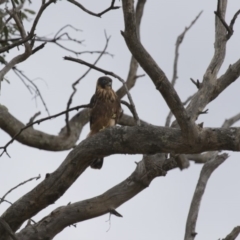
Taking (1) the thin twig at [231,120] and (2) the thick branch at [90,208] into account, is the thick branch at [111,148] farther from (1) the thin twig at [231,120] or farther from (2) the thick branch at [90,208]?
(1) the thin twig at [231,120]

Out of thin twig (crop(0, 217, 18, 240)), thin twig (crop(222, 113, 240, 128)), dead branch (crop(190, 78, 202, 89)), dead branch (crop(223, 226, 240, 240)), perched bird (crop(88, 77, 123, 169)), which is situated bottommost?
thin twig (crop(0, 217, 18, 240))

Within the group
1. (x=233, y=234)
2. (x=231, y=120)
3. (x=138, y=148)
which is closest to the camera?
(x=138, y=148)

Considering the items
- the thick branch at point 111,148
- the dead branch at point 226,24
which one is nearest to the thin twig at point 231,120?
the dead branch at point 226,24

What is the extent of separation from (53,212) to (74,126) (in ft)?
9.45

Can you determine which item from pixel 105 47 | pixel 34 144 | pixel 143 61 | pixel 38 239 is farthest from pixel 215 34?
pixel 34 144

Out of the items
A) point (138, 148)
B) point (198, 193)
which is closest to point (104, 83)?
point (198, 193)

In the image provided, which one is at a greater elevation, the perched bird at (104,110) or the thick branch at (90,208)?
the perched bird at (104,110)

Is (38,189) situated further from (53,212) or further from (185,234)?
(185,234)

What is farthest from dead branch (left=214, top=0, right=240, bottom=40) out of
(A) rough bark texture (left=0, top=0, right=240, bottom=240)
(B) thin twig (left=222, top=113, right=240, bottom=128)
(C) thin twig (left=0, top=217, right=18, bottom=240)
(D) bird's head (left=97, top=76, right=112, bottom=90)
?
(D) bird's head (left=97, top=76, right=112, bottom=90)

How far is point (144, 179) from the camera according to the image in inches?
157

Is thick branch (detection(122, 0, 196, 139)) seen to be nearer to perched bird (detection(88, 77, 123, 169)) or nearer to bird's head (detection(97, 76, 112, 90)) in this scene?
perched bird (detection(88, 77, 123, 169))

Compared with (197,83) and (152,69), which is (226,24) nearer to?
(197,83)

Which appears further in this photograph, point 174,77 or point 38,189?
point 174,77

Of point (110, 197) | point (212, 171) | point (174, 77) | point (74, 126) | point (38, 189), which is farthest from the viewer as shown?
point (74, 126)
